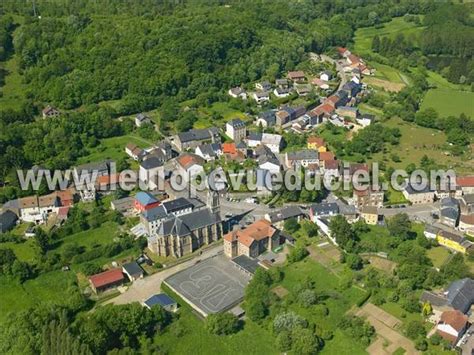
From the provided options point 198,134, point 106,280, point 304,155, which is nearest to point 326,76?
point 198,134

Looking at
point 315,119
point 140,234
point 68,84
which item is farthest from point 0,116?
point 315,119

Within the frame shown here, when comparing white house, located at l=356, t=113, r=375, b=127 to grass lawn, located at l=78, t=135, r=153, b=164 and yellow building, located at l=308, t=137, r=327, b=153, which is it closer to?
yellow building, located at l=308, t=137, r=327, b=153

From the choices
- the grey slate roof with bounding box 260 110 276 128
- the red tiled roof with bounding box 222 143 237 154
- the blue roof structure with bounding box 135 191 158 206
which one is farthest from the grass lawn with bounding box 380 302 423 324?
the grey slate roof with bounding box 260 110 276 128

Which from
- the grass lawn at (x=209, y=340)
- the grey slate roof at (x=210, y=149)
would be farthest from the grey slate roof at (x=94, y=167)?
the grass lawn at (x=209, y=340)

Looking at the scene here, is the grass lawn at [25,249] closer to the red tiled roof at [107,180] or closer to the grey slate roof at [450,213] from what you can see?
the red tiled roof at [107,180]

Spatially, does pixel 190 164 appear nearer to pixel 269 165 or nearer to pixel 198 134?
pixel 198 134
